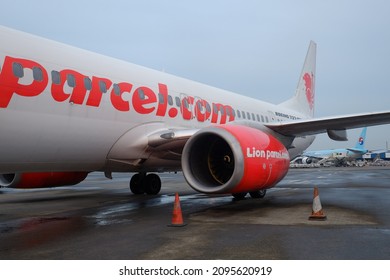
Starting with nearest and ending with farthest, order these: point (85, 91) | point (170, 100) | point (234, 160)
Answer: point (234, 160)
point (85, 91)
point (170, 100)

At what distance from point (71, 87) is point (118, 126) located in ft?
4.33

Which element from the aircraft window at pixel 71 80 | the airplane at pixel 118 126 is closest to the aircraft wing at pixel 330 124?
the airplane at pixel 118 126

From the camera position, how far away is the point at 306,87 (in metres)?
18.8

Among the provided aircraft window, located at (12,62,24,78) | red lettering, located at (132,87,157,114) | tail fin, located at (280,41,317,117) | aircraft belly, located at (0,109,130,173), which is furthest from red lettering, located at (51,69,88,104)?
tail fin, located at (280,41,317,117)

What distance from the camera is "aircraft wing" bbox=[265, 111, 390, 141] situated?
9.15m

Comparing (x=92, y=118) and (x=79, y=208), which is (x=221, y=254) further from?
(x=79, y=208)

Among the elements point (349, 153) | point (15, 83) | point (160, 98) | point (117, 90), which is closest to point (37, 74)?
point (15, 83)

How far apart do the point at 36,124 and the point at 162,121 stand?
3.33 meters

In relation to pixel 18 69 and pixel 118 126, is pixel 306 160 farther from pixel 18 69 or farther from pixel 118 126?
pixel 18 69

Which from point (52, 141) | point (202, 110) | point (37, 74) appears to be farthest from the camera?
point (202, 110)

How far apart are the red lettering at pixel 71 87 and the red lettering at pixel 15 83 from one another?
0.26 meters

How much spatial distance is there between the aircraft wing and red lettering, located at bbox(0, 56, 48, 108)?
507 cm
